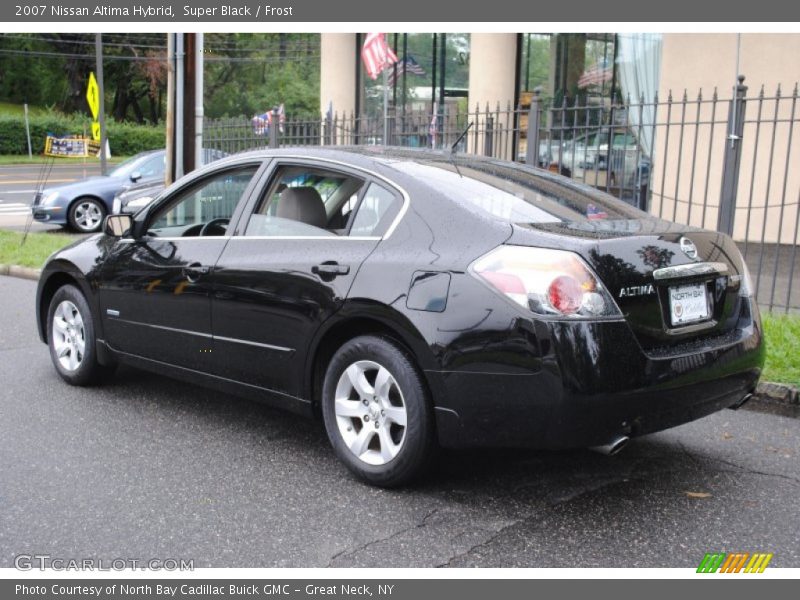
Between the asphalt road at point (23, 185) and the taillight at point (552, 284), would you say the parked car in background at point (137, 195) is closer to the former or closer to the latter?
the asphalt road at point (23, 185)

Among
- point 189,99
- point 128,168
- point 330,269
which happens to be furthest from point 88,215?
point 330,269

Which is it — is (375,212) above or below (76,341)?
above

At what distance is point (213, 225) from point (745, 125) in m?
9.45

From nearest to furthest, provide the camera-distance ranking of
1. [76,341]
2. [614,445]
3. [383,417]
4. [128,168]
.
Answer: [614,445], [383,417], [76,341], [128,168]

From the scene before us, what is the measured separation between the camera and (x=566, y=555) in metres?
3.40

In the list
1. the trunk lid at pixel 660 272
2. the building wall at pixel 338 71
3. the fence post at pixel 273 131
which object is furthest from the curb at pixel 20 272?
the building wall at pixel 338 71

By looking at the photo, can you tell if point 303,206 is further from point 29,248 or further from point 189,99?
point 29,248

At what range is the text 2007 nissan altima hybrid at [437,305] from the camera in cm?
354

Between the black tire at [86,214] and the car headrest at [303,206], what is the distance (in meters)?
12.3

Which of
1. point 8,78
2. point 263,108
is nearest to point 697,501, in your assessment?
point 263,108

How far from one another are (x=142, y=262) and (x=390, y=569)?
9.08ft

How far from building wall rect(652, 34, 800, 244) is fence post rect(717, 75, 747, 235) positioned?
393cm

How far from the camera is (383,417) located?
13.1 ft

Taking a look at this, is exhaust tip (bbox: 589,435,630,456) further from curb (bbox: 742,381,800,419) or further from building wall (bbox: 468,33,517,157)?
building wall (bbox: 468,33,517,157)
